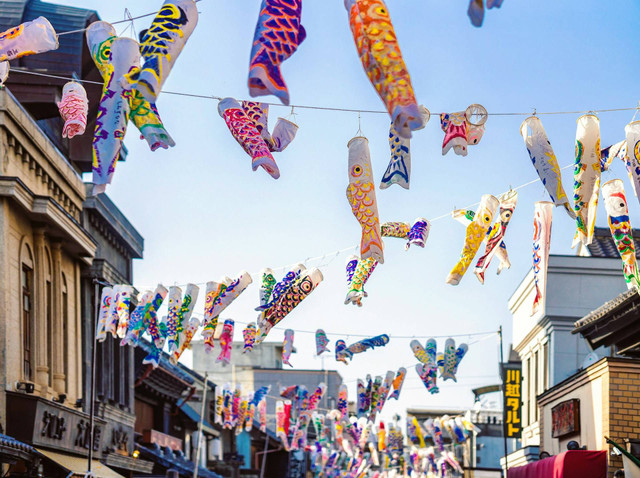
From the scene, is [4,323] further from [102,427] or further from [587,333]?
[587,333]

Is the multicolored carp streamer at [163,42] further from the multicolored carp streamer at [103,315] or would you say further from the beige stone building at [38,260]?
the multicolored carp streamer at [103,315]

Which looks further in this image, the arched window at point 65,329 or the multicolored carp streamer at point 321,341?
the multicolored carp streamer at point 321,341

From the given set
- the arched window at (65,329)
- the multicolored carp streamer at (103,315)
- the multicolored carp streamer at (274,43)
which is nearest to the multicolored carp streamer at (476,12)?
the multicolored carp streamer at (274,43)

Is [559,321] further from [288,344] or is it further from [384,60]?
[384,60]

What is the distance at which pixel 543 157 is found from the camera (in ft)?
50.7

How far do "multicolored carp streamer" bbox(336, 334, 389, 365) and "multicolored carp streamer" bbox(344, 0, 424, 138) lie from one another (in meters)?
19.8

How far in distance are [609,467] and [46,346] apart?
13952mm

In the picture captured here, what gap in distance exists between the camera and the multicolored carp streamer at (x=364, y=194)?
1547 cm

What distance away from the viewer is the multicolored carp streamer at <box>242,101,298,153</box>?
14570 millimetres

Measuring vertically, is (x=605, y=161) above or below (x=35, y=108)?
below

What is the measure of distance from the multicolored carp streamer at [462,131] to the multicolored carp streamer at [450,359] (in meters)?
16.6

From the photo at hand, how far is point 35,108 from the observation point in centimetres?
2814

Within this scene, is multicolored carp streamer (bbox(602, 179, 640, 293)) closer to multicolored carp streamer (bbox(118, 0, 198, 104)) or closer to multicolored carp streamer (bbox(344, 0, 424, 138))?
multicolored carp streamer (bbox(344, 0, 424, 138))

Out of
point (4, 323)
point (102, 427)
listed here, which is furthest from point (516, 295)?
point (4, 323)
